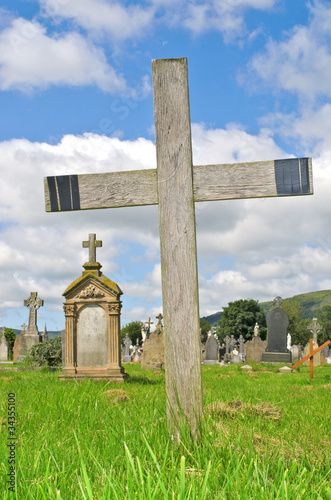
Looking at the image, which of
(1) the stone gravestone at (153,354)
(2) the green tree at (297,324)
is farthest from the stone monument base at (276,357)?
(2) the green tree at (297,324)

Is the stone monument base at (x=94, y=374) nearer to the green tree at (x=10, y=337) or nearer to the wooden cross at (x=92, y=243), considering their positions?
the wooden cross at (x=92, y=243)

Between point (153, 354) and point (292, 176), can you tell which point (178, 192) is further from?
point (153, 354)

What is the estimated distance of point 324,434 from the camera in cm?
375

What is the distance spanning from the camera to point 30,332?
22.6 m

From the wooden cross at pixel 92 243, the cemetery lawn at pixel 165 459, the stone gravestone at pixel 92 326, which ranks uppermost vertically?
the wooden cross at pixel 92 243

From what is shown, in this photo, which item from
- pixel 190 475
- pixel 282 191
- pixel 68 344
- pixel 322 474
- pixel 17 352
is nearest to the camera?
pixel 190 475

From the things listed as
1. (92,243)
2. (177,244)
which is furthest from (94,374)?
(177,244)

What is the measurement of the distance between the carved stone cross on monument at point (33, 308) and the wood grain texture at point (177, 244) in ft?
68.5

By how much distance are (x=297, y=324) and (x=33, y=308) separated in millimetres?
47544

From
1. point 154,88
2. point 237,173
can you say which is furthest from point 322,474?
point 154,88

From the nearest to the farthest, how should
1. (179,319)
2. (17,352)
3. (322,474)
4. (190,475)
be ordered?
(190,475) < (322,474) < (179,319) < (17,352)

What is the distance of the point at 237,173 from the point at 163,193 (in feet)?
1.89

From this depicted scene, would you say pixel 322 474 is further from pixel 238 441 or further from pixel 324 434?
pixel 324 434

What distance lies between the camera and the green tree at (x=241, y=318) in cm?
5544
